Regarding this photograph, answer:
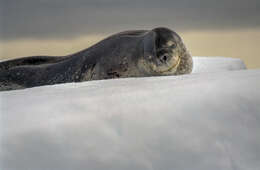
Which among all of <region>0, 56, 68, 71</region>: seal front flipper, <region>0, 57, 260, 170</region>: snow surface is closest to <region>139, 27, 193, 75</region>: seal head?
<region>0, 57, 260, 170</region>: snow surface

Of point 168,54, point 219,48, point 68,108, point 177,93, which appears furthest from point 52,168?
point 219,48

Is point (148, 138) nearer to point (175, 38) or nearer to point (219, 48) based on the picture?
point (175, 38)

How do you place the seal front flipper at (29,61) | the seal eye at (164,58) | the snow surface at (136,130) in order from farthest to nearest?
the seal front flipper at (29,61)
the seal eye at (164,58)
the snow surface at (136,130)

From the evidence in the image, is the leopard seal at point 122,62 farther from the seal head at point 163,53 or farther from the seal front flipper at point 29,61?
the seal front flipper at point 29,61

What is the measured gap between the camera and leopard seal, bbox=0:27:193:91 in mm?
803

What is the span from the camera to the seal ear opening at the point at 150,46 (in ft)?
2.64

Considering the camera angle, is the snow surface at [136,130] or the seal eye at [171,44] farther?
the seal eye at [171,44]

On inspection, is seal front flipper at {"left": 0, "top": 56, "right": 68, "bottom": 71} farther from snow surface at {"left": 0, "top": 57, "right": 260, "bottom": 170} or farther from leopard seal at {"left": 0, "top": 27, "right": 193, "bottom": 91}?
snow surface at {"left": 0, "top": 57, "right": 260, "bottom": 170}

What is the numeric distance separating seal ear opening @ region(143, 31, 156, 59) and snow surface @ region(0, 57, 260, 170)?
36 centimetres

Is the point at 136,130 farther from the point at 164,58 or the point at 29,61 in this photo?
the point at 29,61

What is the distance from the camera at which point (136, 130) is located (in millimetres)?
385

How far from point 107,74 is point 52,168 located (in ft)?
1.87

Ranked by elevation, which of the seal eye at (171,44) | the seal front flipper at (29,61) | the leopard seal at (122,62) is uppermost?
the seal eye at (171,44)

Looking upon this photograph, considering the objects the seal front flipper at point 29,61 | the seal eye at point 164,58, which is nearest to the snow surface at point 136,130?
the seal eye at point 164,58
